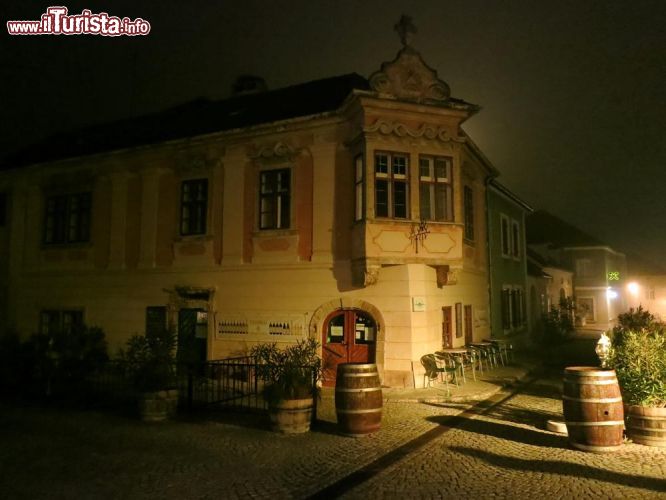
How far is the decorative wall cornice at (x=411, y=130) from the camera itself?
12.7 metres

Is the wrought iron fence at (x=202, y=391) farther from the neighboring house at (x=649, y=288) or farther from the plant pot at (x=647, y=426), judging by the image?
the neighboring house at (x=649, y=288)

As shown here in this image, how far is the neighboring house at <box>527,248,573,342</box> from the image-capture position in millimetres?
26470

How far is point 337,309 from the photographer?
527 inches

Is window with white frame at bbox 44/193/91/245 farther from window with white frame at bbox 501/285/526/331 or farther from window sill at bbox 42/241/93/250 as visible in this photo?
window with white frame at bbox 501/285/526/331

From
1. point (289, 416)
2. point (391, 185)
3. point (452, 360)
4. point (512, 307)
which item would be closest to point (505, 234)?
→ point (512, 307)

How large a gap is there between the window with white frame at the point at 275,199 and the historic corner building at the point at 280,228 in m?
0.04

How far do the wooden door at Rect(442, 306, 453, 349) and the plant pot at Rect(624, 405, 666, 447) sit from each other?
7.06 metres

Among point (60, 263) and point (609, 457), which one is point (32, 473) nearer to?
point (609, 457)

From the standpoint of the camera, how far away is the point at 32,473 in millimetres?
6605

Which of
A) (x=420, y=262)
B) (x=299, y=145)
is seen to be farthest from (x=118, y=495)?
(x=299, y=145)

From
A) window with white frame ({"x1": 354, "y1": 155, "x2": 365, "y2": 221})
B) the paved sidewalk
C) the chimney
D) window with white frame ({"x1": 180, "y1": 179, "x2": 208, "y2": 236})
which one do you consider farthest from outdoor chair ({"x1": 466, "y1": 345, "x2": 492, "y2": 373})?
the chimney

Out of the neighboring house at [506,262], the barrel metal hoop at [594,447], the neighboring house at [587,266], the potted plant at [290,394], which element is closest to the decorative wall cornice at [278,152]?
the potted plant at [290,394]

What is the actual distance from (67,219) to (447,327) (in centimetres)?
1403

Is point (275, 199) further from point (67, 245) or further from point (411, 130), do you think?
point (67, 245)
